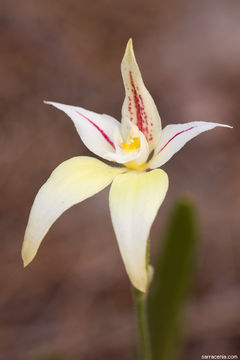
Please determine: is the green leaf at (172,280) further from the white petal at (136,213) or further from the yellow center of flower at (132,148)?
the white petal at (136,213)

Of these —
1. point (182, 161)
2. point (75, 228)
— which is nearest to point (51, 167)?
point (75, 228)

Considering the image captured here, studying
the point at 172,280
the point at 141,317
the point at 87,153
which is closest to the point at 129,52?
the point at 141,317

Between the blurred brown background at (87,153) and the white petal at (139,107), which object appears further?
the blurred brown background at (87,153)

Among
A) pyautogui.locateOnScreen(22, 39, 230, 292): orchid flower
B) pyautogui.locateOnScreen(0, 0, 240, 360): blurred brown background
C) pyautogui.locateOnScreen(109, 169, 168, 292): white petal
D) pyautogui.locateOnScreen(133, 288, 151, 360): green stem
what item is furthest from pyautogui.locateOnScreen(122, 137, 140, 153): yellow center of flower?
pyautogui.locateOnScreen(0, 0, 240, 360): blurred brown background

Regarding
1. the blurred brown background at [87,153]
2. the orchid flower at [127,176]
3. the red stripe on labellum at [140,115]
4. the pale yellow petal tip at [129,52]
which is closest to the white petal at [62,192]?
the orchid flower at [127,176]

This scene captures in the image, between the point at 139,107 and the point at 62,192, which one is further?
the point at 139,107

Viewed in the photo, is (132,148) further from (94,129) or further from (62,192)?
(62,192)
